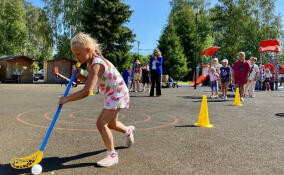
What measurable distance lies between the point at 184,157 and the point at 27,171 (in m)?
1.82

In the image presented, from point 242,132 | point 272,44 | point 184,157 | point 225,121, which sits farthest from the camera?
point 272,44

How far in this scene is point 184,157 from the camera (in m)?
3.25

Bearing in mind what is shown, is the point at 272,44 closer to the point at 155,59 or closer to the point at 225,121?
the point at 155,59

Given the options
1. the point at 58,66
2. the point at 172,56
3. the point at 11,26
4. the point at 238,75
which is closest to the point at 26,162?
the point at 238,75

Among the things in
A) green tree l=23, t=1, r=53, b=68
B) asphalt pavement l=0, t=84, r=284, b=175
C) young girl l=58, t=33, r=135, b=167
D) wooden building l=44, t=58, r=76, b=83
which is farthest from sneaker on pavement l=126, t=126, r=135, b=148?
green tree l=23, t=1, r=53, b=68

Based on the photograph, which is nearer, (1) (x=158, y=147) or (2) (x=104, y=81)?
(2) (x=104, y=81)

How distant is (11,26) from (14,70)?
17.4 meters

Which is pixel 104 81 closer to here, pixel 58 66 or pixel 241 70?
pixel 241 70

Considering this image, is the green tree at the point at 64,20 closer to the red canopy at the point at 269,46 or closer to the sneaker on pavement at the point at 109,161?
the red canopy at the point at 269,46

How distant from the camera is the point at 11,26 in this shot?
141ft

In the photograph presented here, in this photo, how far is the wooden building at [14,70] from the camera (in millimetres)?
28906

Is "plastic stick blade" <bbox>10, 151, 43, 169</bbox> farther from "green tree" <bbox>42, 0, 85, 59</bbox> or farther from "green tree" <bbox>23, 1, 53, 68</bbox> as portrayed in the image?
"green tree" <bbox>23, 1, 53, 68</bbox>

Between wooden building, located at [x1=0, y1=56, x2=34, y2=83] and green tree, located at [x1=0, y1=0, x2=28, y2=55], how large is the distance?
52.3 feet

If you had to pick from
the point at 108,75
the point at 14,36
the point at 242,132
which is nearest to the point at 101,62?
the point at 108,75
